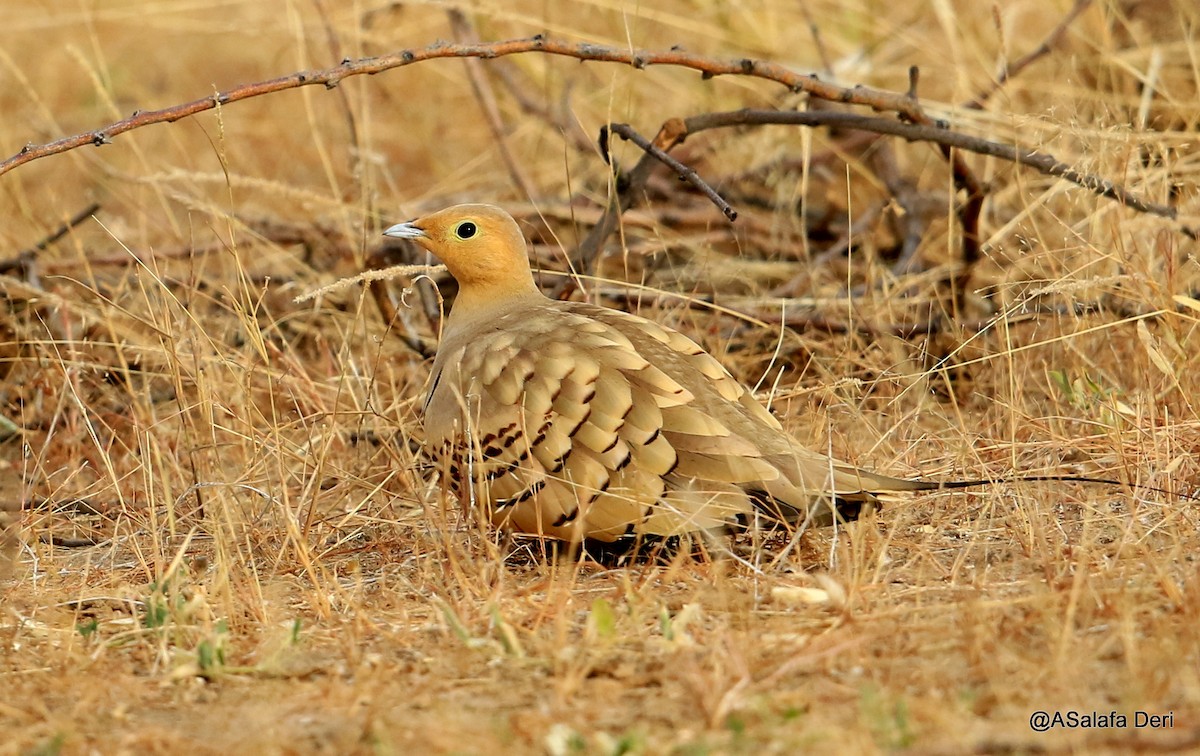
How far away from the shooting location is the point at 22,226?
18.8 feet

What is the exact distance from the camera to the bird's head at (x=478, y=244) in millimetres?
3514

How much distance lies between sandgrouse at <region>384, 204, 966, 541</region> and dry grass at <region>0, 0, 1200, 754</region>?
11 cm

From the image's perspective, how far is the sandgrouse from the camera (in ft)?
9.50

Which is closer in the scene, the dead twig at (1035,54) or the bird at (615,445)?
the bird at (615,445)

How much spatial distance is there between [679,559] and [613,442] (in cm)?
30

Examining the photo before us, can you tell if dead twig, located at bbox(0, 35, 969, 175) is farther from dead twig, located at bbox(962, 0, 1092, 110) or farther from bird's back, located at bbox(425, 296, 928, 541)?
dead twig, located at bbox(962, 0, 1092, 110)

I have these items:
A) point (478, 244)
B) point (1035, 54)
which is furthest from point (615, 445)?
point (1035, 54)

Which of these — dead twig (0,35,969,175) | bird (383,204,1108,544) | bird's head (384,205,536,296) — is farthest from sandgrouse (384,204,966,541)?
dead twig (0,35,969,175)

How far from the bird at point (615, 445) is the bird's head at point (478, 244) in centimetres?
32

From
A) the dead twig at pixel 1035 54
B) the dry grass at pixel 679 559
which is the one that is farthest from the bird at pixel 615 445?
the dead twig at pixel 1035 54

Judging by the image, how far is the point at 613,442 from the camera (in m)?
2.93

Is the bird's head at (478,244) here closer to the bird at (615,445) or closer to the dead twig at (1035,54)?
the bird at (615,445)

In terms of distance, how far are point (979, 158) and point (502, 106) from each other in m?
2.23

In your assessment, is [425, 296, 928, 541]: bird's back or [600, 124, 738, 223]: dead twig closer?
[425, 296, 928, 541]: bird's back
